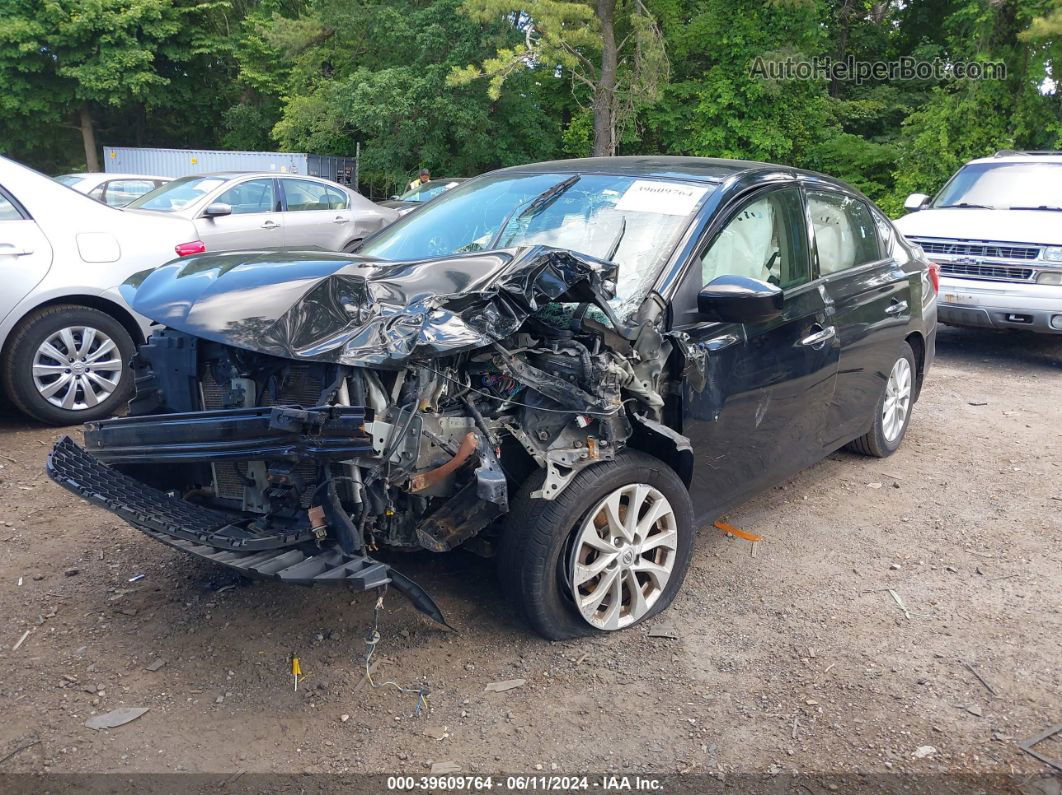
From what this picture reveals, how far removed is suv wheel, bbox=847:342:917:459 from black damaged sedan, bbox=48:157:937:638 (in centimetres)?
137

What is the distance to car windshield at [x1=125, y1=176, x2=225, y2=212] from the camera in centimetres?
945

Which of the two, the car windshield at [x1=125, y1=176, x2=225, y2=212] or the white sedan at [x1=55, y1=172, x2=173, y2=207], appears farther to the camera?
the white sedan at [x1=55, y1=172, x2=173, y2=207]

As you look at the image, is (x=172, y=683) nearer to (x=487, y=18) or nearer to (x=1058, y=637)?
(x=1058, y=637)

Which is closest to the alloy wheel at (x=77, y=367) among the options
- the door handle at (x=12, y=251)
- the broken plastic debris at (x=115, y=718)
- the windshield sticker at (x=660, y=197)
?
the door handle at (x=12, y=251)

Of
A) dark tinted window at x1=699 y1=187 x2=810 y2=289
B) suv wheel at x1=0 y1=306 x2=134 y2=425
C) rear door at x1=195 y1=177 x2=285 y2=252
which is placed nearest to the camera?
dark tinted window at x1=699 y1=187 x2=810 y2=289

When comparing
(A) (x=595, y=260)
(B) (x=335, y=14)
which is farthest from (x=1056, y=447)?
(B) (x=335, y=14)

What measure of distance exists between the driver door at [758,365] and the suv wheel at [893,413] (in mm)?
1033

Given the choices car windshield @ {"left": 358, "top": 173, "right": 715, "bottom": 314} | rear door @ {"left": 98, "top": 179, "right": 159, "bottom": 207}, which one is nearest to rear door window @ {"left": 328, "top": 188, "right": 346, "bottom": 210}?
rear door @ {"left": 98, "top": 179, "right": 159, "bottom": 207}

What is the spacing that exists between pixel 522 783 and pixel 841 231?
3482 mm

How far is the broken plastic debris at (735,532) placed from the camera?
454 cm

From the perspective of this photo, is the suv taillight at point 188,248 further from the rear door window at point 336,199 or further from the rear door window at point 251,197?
the rear door window at point 336,199

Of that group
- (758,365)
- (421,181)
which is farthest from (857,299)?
(421,181)

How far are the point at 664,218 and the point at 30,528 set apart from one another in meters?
3.41

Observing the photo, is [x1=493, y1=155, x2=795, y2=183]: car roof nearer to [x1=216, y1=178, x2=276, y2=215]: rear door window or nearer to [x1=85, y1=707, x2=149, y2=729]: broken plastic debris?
[x1=85, y1=707, x2=149, y2=729]: broken plastic debris
